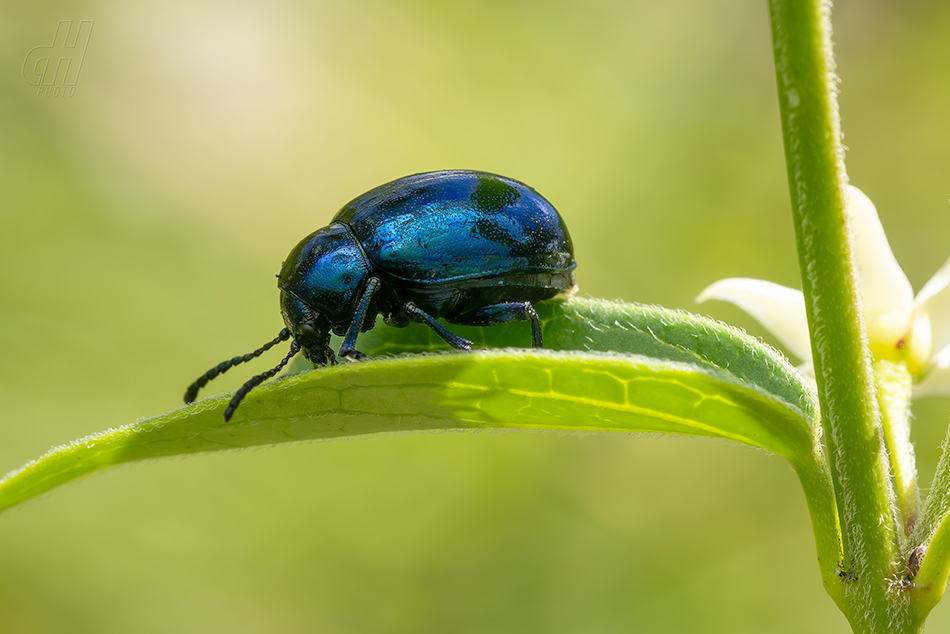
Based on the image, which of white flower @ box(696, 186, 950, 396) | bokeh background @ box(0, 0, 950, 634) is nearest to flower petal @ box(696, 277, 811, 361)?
white flower @ box(696, 186, 950, 396)

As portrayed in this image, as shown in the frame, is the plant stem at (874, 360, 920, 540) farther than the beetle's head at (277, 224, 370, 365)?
No

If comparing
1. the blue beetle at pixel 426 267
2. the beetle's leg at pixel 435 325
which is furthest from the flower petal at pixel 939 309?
the beetle's leg at pixel 435 325

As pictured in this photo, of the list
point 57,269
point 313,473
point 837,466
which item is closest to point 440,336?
point 837,466

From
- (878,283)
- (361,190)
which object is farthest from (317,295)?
(361,190)

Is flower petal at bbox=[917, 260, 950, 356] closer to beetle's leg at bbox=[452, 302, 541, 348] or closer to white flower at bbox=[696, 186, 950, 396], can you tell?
white flower at bbox=[696, 186, 950, 396]

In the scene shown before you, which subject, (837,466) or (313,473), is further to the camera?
(313,473)

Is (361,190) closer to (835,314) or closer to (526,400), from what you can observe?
(526,400)

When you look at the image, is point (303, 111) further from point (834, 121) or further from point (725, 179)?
point (834, 121)
